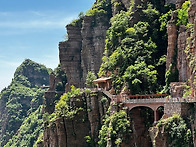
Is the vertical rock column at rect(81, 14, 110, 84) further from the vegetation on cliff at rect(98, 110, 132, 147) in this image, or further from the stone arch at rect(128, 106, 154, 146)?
the stone arch at rect(128, 106, 154, 146)

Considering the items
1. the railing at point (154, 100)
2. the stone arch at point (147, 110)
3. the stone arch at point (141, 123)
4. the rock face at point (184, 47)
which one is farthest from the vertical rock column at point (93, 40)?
the stone arch at point (141, 123)

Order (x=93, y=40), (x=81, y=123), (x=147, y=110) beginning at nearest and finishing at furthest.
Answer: (x=147, y=110) < (x=81, y=123) < (x=93, y=40)

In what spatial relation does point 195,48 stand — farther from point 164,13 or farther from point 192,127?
point 164,13

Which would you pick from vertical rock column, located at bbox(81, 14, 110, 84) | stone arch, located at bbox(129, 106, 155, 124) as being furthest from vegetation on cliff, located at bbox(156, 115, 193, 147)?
vertical rock column, located at bbox(81, 14, 110, 84)

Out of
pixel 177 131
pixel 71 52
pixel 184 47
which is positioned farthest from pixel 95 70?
pixel 177 131

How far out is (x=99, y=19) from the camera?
99.6 meters

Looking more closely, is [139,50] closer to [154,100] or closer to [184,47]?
[184,47]

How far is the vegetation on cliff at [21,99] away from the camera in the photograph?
531 feet

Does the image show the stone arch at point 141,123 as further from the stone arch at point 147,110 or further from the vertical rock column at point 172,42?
the vertical rock column at point 172,42

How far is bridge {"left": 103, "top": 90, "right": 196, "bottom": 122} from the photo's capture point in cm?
5092

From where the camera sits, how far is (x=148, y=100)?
56.8 metres

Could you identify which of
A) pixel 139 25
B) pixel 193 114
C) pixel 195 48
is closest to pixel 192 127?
pixel 193 114

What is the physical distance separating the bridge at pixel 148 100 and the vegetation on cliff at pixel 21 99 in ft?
266

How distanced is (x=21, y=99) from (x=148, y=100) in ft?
427
